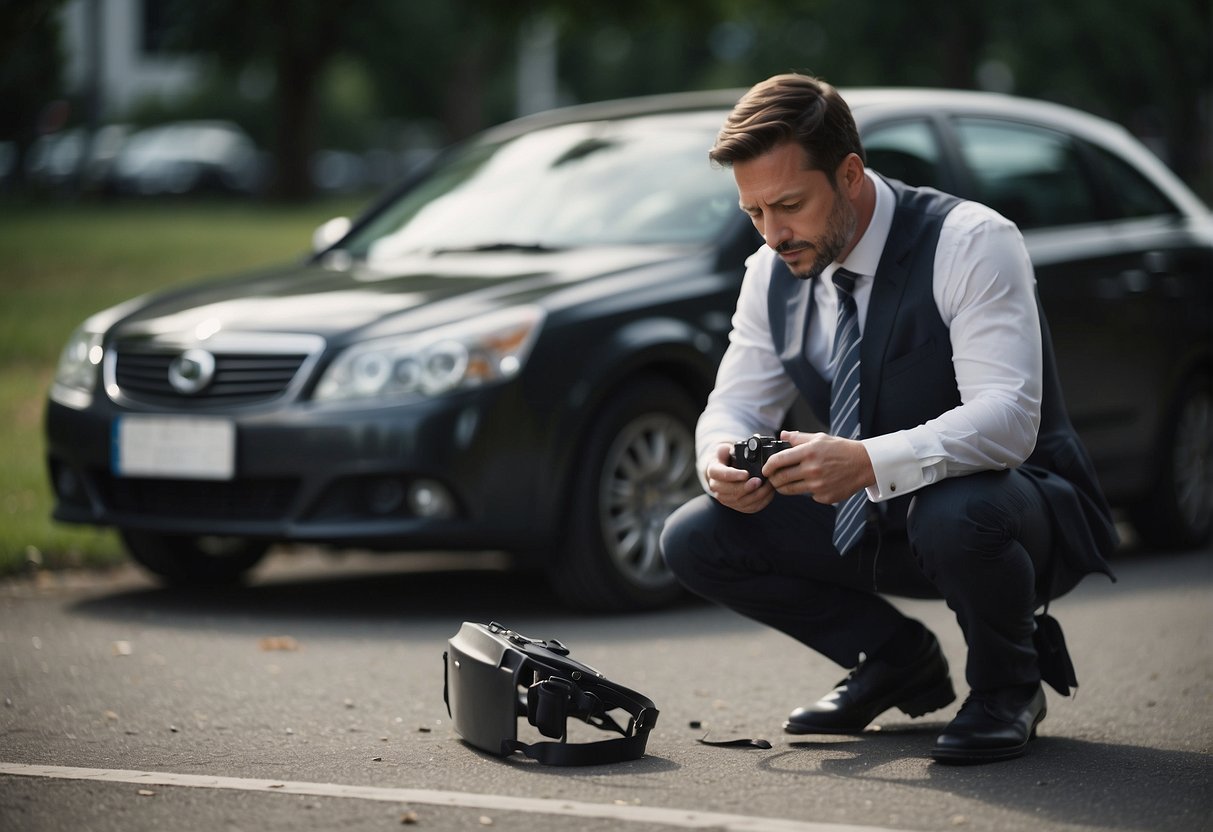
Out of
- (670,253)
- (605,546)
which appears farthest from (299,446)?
(670,253)

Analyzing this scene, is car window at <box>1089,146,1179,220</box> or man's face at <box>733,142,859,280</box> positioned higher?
man's face at <box>733,142,859,280</box>

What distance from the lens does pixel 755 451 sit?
13.9ft

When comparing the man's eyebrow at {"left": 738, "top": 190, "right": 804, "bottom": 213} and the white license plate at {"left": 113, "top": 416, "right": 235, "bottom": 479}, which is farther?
the white license plate at {"left": 113, "top": 416, "right": 235, "bottom": 479}

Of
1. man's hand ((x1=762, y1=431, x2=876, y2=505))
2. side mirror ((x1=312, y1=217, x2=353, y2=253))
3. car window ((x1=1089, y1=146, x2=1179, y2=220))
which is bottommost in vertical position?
man's hand ((x1=762, y1=431, x2=876, y2=505))

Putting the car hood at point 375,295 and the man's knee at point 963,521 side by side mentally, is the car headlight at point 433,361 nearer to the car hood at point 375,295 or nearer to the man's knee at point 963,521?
the car hood at point 375,295

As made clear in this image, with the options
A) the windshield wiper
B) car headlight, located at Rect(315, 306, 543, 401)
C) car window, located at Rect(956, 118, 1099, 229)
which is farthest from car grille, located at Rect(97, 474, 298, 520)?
car window, located at Rect(956, 118, 1099, 229)

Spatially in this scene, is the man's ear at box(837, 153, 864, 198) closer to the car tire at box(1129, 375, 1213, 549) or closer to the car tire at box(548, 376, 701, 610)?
the car tire at box(548, 376, 701, 610)

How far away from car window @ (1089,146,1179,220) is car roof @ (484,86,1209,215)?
0.04 meters

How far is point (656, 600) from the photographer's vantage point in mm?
6488

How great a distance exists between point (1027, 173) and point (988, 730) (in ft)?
11.5

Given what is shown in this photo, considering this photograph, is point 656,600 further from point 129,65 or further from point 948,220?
point 129,65

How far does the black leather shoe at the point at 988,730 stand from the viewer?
426cm

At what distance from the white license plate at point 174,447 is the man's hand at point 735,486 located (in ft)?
7.46

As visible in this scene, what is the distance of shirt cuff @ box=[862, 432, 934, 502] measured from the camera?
13.6 ft
